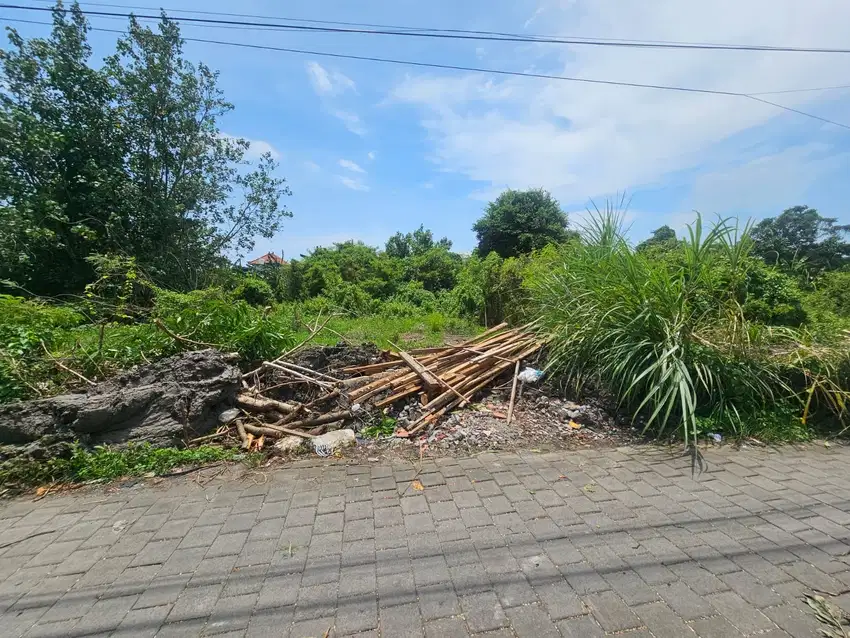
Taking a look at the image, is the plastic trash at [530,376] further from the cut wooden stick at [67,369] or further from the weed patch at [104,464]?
the cut wooden stick at [67,369]

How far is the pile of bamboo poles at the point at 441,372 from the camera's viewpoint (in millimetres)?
4148

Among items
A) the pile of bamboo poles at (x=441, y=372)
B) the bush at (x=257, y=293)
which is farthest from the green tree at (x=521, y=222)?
the pile of bamboo poles at (x=441, y=372)

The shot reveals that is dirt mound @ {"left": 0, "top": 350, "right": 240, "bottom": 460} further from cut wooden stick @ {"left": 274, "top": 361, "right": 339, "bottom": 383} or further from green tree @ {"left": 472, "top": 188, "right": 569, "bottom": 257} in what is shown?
green tree @ {"left": 472, "top": 188, "right": 569, "bottom": 257}

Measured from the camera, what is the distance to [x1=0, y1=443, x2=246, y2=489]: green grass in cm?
305

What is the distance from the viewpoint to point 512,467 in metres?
3.21

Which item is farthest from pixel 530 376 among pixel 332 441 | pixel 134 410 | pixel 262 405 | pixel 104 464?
pixel 104 464

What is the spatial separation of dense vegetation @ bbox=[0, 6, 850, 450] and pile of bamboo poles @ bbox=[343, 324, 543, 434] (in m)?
0.54

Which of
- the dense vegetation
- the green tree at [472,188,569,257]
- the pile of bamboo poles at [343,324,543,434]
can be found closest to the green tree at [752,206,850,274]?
the dense vegetation

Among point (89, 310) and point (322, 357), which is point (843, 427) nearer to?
point (322, 357)

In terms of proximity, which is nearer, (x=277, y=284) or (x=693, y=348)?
(x=693, y=348)

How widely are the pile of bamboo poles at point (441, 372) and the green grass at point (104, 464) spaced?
55.8 inches

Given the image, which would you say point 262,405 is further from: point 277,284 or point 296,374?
point 277,284

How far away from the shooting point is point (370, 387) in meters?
4.18

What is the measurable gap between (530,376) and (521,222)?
→ 1870 centimetres
